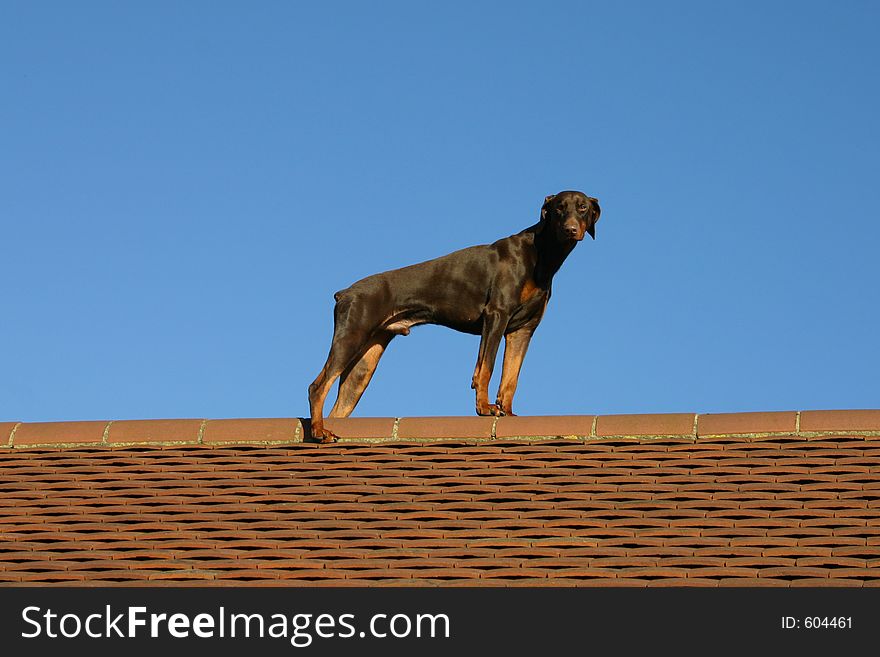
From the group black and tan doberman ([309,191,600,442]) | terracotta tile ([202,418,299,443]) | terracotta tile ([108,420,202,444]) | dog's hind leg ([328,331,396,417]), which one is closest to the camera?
terracotta tile ([202,418,299,443])

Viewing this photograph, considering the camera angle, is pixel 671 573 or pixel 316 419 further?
pixel 316 419

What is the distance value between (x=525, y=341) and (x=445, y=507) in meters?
2.71

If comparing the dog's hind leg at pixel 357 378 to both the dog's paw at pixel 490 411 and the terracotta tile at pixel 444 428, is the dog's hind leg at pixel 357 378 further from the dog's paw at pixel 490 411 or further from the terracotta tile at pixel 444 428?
the terracotta tile at pixel 444 428

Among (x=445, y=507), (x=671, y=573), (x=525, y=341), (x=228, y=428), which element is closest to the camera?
(x=671, y=573)

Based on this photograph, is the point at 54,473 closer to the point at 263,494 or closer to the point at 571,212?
the point at 263,494

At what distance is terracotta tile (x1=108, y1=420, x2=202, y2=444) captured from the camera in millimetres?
17875

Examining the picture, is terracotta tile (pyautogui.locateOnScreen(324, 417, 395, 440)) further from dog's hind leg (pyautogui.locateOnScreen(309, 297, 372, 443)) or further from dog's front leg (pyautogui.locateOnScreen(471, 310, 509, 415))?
dog's front leg (pyautogui.locateOnScreen(471, 310, 509, 415))

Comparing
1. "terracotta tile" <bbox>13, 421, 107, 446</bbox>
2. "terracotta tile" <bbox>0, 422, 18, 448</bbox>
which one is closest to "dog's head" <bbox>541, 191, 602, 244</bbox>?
"terracotta tile" <bbox>13, 421, 107, 446</bbox>

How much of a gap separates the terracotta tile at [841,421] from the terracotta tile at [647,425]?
0.89m

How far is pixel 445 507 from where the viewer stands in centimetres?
1669

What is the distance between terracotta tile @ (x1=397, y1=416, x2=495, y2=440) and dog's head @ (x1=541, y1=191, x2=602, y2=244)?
5.85ft

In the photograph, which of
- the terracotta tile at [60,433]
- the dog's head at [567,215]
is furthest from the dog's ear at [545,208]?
the terracotta tile at [60,433]

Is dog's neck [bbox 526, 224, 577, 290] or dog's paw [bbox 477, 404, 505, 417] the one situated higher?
dog's neck [bbox 526, 224, 577, 290]

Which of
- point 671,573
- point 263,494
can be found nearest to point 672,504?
point 671,573
